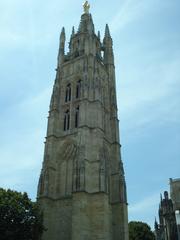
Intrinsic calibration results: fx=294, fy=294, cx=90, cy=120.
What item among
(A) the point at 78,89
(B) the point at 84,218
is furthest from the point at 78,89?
(B) the point at 84,218

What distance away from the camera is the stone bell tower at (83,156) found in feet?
94.8

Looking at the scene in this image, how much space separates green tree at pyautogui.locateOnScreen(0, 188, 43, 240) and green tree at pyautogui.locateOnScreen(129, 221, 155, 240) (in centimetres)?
2423

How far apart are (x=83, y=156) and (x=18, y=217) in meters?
9.62

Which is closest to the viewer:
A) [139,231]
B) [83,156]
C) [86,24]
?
[83,156]

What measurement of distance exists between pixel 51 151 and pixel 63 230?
9082 mm

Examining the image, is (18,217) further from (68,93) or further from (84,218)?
(68,93)

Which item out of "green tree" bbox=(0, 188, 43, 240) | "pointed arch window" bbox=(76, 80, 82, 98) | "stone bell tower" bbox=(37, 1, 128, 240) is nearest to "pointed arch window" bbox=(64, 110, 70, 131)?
"stone bell tower" bbox=(37, 1, 128, 240)

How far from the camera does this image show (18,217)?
24016 mm

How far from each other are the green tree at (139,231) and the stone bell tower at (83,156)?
1550 centimetres

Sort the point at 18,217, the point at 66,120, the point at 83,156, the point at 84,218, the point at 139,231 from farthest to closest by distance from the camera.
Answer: the point at 139,231, the point at 66,120, the point at 83,156, the point at 84,218, the point at 18,217

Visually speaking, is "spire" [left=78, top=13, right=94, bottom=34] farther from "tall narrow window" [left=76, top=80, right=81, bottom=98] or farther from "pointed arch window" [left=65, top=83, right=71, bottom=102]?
"pointed arch window" [left=65, top=83, right=71, bottom=102]

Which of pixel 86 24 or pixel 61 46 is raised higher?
pixel 86 24

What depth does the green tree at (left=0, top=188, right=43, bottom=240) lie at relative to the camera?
23.2 metres

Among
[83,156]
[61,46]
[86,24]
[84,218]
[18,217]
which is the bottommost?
[18,217]
